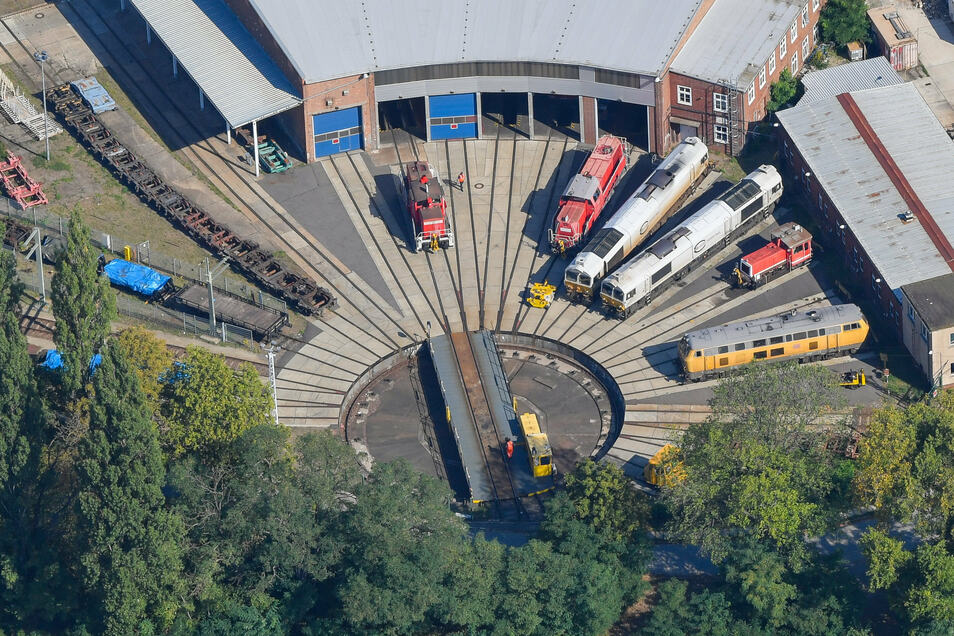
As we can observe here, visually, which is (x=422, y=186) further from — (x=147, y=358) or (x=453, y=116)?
(x=147, y=358)

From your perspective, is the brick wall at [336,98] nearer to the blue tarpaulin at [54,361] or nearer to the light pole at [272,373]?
the light pole at [272,373]

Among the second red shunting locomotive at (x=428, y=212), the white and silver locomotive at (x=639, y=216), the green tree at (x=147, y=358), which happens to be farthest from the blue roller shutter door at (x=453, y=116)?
the green tree at (x=147, y=358)

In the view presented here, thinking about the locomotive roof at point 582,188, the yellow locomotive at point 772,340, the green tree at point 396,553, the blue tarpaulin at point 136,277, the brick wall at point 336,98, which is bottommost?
the green tree at point 396,553

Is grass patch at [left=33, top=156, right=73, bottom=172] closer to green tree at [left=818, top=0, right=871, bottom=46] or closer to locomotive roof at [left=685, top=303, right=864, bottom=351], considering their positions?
locomotive roof at [left=685, top=303, right=864, bottom=351]

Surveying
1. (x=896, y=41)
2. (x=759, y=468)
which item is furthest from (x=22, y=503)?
(x=896, y=41)

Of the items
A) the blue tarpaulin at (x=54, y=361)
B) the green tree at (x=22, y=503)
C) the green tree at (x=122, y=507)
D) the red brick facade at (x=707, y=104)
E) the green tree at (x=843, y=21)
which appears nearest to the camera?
the green tree at (x=122, y=507)

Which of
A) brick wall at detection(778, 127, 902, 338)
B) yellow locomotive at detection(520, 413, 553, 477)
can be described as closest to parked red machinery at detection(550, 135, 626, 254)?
brick wall at detection(778, 127, 902, 338)
